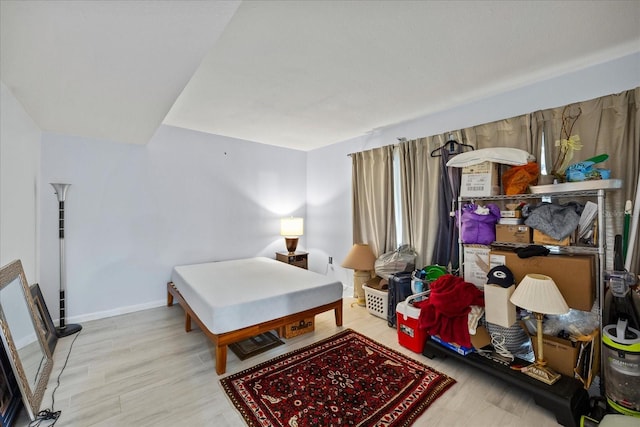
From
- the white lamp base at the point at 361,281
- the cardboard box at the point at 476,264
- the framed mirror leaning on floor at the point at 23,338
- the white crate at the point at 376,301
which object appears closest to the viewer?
the framed mirror leaning on floor at the point at 23,338

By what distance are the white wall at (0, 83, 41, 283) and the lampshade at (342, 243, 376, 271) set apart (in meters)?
3.15

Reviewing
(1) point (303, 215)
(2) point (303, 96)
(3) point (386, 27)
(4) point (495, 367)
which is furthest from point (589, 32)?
(1) point (303, 215)

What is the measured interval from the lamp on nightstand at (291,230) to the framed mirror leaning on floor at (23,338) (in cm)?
294

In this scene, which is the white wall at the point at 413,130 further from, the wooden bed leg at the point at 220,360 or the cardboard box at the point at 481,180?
the wooden bed leg at the point at 220,360

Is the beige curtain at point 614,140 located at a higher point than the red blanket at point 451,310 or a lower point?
higher

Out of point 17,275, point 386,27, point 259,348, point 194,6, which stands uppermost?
point 386,27

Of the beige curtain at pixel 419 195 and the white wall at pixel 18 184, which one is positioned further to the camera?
the beige curtain at pixel 419 195

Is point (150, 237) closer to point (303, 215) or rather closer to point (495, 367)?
point (303, 215)

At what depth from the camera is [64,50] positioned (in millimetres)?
1448

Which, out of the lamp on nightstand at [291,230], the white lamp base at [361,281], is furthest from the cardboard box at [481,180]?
the lamp on nightstand at [291,230]

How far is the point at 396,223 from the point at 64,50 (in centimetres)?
342

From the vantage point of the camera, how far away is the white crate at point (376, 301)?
3.21 meters

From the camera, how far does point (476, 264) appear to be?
246cm

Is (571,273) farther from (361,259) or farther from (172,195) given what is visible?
(172,195)
